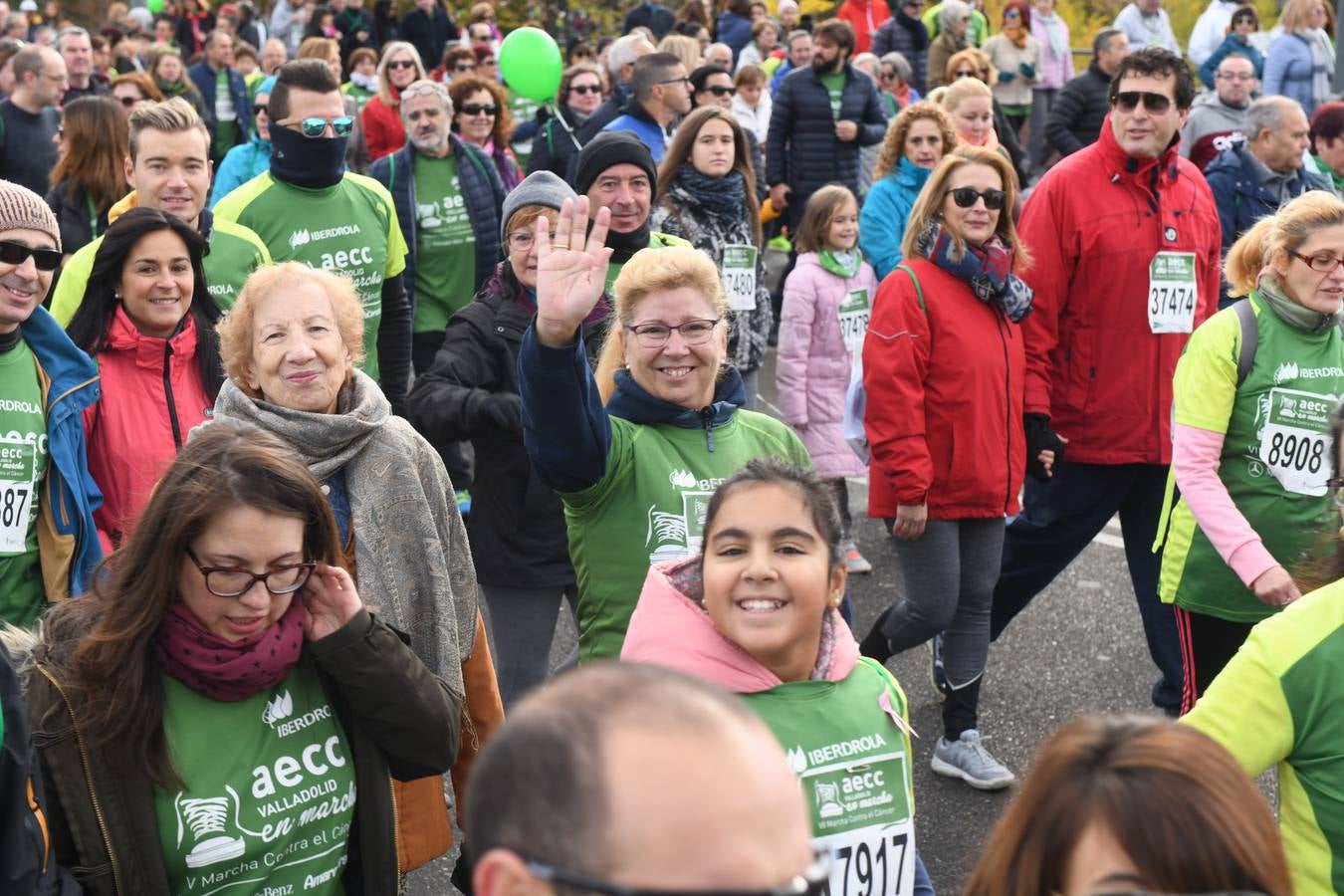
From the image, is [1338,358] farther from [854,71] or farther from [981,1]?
[981,1]

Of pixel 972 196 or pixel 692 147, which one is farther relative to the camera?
pixel 692 147

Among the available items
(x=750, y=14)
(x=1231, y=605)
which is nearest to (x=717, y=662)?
(x=1231, y=605)

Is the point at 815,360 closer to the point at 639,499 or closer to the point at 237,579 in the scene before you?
the point at 639,499

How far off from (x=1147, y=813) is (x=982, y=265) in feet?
11.1

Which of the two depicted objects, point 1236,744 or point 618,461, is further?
point 618,461

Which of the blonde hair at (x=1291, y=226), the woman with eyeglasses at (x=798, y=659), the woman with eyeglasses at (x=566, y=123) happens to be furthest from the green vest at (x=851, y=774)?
the woman with eyeglasses at (x=566, y=123)

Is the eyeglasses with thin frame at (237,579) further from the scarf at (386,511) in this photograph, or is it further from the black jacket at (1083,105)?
the black jacket at (1083,105)

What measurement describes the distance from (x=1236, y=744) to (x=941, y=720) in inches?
121

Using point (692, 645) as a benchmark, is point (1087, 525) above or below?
below

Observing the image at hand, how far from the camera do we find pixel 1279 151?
25.2 feet

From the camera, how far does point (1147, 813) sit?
192cm

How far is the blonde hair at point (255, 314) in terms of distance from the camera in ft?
12.8

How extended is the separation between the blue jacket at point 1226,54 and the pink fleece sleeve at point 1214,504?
10.0m

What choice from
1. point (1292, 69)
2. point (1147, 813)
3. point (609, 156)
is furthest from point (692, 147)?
point (1292, 69)
